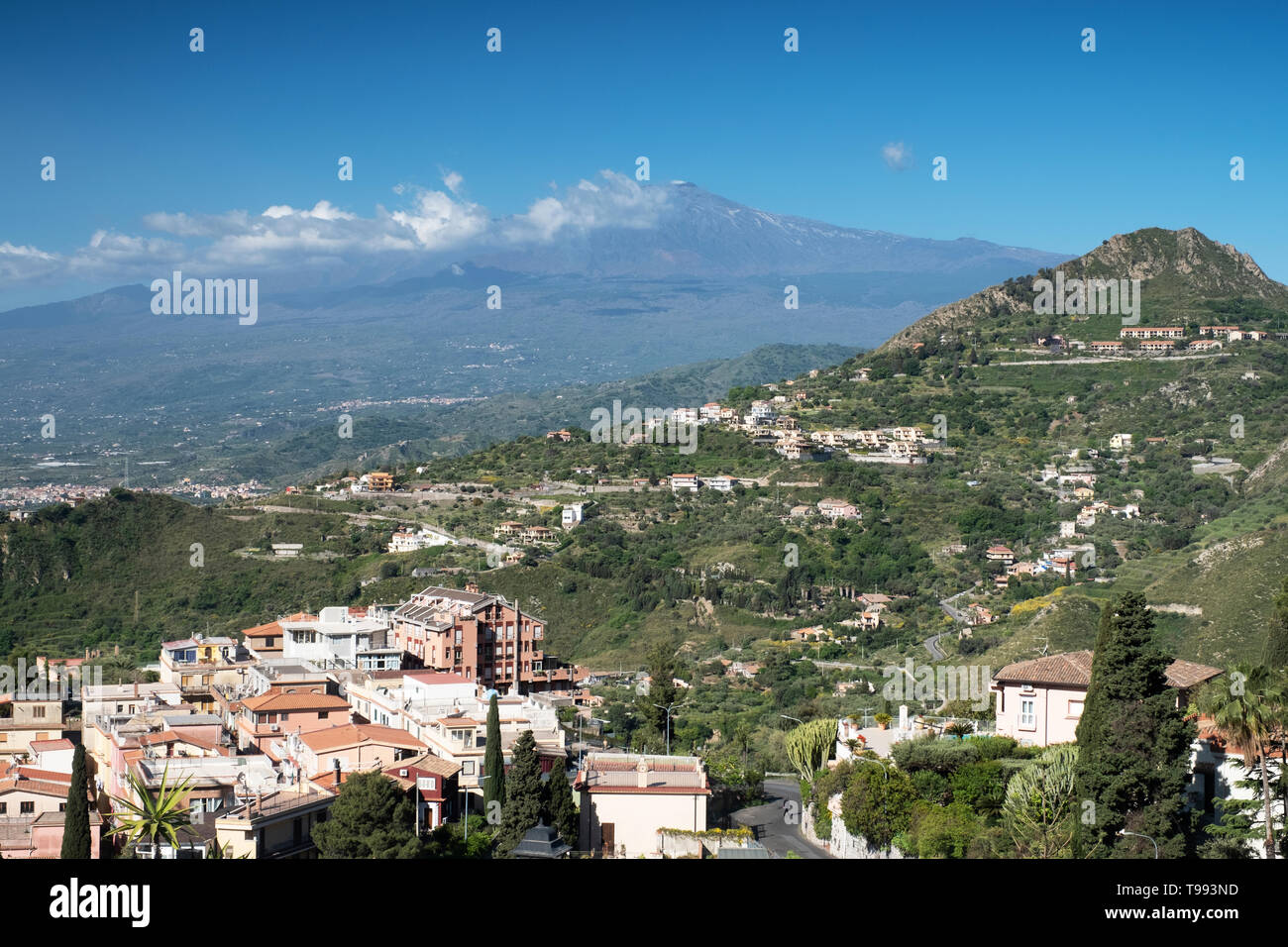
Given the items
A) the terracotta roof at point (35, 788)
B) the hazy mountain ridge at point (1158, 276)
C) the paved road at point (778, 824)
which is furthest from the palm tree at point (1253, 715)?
the hazy mountain ridge at point (1158, 276)

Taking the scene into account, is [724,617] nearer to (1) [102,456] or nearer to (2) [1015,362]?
(2) [1015,362]

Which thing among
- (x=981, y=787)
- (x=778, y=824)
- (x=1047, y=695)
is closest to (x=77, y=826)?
(x=778, y=824)

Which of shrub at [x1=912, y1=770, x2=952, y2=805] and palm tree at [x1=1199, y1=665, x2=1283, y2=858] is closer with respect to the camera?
palm tree at [x1=1199, y1=665, x2=1283, y2=858]

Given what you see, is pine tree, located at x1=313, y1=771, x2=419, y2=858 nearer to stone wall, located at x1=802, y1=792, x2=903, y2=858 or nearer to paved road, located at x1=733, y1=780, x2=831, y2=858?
paved road, located at x1=733, y1=780, x2=831, y2=858

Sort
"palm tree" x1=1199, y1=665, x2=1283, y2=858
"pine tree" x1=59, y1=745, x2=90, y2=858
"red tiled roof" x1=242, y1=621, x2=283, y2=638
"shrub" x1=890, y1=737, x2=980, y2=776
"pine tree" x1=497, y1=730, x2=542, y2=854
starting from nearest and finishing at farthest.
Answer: "palm tree" x1=1199, y1=665, x2=1283, y2=858
"pine tree" x1=59, y1=745, x2=90, y2=858
"pine tree" x1=497, y1=730, x2=542, y2=854
"shrub" x1=890, y1=737, x2=980, y2=776
"red tiled roof" x1=242, y1=621, x2=283, y2=638

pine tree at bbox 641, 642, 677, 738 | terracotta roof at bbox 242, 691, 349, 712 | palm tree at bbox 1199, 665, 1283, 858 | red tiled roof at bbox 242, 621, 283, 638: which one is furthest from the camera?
red tiled roof at bbox 242, 621, 283, 638

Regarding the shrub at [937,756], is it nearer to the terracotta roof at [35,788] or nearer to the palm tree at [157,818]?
the palm tree at [157,818]

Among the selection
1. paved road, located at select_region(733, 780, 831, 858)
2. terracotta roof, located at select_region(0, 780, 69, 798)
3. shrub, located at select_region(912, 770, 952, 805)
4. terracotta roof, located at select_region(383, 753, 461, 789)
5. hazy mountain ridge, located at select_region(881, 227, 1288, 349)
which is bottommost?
paved road, located at select_region(733, 780, 831, 858)

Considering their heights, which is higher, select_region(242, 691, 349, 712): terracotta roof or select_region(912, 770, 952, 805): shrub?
select_region(912, 770, 952, 805): shrub

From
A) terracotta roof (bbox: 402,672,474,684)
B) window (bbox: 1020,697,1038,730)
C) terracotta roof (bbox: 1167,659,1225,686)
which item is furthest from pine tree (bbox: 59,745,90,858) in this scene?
terracotta roof (bbox: 1167,659,1225,686)
